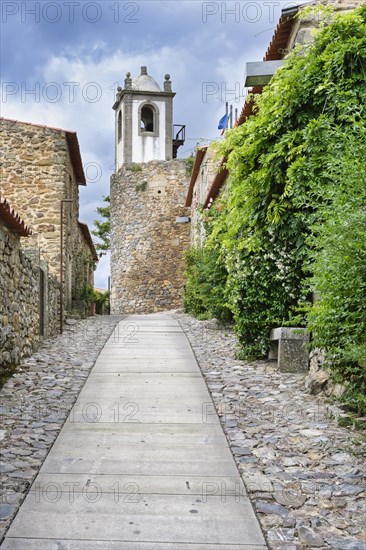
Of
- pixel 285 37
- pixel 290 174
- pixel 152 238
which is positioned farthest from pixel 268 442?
pixel 152 238

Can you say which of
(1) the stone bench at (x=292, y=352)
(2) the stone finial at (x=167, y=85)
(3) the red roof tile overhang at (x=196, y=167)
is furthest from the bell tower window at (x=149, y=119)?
(1) the stone bench at (x=292, y=352)

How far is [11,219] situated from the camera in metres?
7.02

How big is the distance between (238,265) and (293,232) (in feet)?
3.73

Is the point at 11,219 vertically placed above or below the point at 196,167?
below

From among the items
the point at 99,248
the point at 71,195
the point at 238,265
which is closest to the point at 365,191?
the point at 238,265

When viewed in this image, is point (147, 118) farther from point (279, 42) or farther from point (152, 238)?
point (279, 42)

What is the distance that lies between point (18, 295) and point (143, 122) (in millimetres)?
25112

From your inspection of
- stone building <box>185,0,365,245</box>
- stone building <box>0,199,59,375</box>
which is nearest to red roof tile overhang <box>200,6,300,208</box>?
stone building <box>185,0,365,245</box>

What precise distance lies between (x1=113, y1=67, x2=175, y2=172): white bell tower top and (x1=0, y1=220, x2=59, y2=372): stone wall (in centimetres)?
2038

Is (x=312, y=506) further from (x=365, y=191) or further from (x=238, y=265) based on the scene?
(x=238, y=265)

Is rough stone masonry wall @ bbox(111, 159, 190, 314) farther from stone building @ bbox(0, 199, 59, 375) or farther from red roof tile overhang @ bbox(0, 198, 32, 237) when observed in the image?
red roof tile overhang @ bbox(0, 198, 32, 237)

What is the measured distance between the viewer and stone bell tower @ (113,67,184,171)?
1182 inches

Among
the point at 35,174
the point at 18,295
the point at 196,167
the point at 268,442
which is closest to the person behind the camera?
the point at 268,442

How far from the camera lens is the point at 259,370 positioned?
7.63 m
